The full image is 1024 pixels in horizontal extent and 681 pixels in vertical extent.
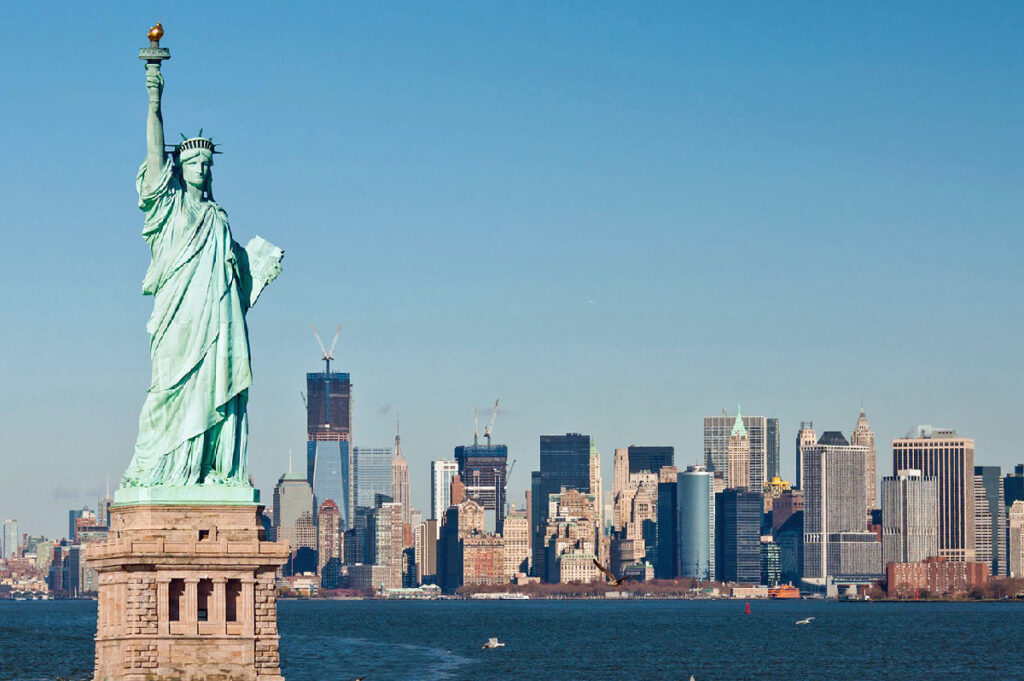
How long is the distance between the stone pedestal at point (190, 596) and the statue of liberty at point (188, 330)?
1.29 meters

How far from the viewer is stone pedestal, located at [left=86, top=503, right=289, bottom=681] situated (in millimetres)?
55188

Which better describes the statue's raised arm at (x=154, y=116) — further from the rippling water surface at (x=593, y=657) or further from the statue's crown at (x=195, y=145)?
the rippling water surface at (x=593, y=657)

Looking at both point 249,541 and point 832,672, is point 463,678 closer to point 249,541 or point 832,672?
point 832,672

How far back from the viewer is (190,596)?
5550 centimetres

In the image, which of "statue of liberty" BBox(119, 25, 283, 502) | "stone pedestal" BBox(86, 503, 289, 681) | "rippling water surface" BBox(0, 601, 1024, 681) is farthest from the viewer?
"rippling water surface" BBox(0, 601, 1024, 681)

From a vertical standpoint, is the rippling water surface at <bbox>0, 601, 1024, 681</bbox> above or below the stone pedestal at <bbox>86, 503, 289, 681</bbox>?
below

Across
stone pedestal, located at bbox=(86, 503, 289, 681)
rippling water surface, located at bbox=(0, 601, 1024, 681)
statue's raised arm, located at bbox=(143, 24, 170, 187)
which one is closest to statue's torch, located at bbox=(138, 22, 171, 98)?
statue's raised arm, located at bbox=(143, 24, 170, 187)

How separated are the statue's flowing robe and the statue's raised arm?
273 millimetres

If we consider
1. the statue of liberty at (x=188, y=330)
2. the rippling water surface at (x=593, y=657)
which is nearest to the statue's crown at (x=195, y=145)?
the statue of liberty at (x=188, y=330)

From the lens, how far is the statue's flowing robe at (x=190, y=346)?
5712 cm

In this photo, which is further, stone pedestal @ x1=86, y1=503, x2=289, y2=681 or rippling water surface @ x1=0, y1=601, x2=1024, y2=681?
rippling water surface @ x1=0, y1=601, x2=1024, y2=681

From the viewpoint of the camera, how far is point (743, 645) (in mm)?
179125

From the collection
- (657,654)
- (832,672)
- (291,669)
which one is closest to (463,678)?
(291,669)

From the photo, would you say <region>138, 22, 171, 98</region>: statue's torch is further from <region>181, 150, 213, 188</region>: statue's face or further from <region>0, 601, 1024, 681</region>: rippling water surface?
<region>0, 601, 1024, 681</region>: rippling water surface
